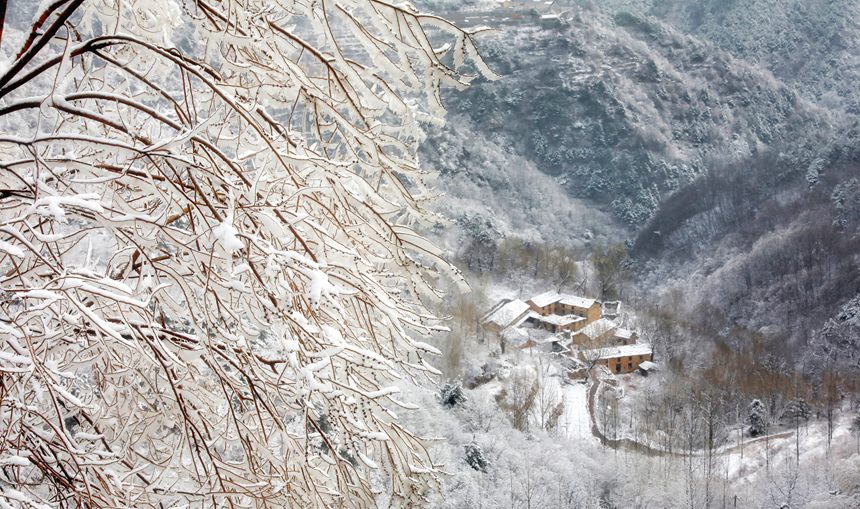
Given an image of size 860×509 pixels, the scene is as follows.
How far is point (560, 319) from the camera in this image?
22125 mm

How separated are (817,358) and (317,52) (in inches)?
837

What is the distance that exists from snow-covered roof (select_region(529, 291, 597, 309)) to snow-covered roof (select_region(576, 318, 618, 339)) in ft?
3.53

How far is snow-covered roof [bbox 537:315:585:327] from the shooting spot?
21.7 m

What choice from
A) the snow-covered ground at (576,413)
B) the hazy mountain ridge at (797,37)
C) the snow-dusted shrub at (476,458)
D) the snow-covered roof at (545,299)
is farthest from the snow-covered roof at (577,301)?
the hazy mountain ridge at (797,37)

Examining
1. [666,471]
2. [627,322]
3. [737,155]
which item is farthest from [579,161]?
[666,471]

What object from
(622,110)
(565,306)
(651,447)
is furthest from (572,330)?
(622,110)

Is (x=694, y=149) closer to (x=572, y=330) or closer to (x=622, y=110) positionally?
(x=622, y=110)

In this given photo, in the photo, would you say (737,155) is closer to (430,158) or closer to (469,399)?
(430,158)

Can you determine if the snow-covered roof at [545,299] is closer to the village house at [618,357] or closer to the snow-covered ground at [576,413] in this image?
the village house at [618,357]

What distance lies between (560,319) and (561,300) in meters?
1.48

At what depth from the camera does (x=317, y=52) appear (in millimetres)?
1406

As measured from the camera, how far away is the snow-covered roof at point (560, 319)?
21.7 m

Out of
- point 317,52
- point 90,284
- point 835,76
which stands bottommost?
point 835,76

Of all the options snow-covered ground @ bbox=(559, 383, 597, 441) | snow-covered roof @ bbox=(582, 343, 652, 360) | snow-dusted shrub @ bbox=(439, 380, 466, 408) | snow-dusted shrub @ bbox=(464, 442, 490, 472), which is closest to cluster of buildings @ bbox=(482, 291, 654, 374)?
snow-covered roof @ bbox=(582, 343, 652, 360)
